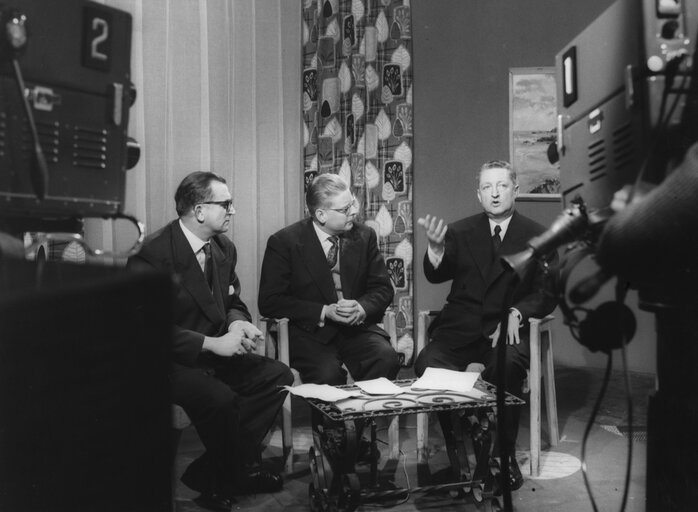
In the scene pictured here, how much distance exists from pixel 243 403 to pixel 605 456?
4.98 ft

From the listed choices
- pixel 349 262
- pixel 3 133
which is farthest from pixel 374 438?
pixel 3 133

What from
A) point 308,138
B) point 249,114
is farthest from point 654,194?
point 308,138

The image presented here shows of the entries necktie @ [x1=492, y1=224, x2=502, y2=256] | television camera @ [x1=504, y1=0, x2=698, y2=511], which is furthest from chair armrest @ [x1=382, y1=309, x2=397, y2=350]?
television camera @ [x1=504, y1=0, x2=698, y2=511]

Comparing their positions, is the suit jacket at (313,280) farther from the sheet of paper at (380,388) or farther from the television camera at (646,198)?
the television camera at (646,198)

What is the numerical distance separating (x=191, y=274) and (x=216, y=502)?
2.79 feet

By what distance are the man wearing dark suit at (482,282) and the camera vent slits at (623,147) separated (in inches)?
68.8

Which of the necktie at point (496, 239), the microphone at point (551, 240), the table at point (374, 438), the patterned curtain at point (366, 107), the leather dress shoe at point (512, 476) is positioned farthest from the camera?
the patterned curtain at point (366, 107)

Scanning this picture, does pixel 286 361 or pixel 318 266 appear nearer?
pixel 286 361

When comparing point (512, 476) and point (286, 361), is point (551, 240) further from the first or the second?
point (286, 361)

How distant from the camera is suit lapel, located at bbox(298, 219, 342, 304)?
10.8 feet

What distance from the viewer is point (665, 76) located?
112 centimetres

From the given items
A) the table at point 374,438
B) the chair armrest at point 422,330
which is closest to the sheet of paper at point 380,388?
the table at point 374,438

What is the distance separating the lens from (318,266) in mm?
3293

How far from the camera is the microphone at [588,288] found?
115 cm
